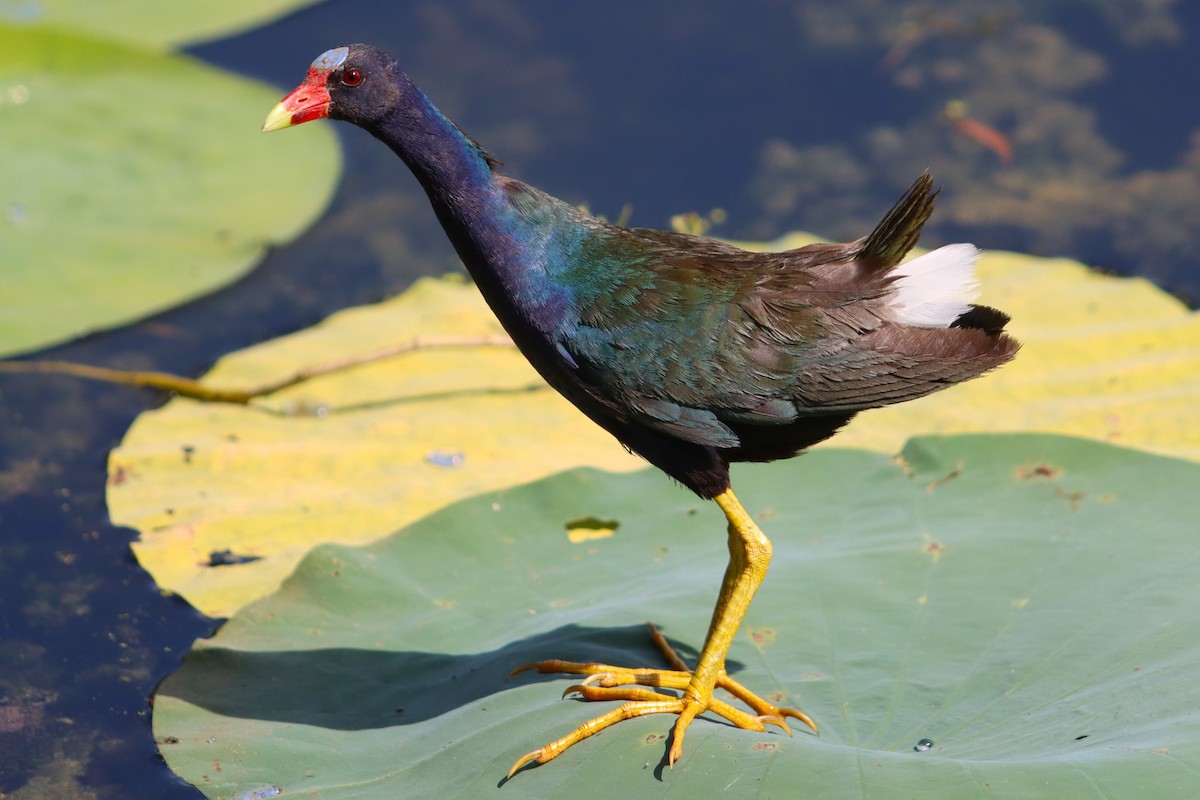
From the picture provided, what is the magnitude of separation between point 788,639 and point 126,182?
2.73 meters

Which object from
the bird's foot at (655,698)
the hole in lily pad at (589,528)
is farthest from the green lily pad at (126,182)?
the bird's foot at (655,698)

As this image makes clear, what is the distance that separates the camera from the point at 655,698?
2371 millimetres

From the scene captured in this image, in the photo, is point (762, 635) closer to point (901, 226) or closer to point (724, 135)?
point (901, 226)

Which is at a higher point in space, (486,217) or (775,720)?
(486,217)

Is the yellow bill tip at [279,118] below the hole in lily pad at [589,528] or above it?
above

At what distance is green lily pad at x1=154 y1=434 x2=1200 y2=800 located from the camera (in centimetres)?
203

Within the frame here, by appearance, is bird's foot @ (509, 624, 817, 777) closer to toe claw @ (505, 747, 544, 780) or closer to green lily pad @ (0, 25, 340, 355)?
toe claw @ (505, 747, 544, 780)

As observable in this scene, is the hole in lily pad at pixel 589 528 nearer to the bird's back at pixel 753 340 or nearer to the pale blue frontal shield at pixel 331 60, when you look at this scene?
the bird's back at pixel 753 340

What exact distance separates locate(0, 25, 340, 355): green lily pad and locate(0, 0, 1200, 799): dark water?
0.55ft

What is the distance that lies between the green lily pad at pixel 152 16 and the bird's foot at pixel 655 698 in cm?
339

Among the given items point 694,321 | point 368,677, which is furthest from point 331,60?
point 368,677

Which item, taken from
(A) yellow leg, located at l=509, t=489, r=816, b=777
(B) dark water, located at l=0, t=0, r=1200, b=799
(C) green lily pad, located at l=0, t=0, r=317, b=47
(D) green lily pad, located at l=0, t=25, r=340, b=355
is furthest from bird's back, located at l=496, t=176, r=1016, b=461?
(C) green lily pad, located at l=0, t=0, r=317, b=47

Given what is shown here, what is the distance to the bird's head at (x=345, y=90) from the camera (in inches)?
93.4

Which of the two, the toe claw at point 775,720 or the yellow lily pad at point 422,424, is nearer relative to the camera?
the toe claw at point 775,720
